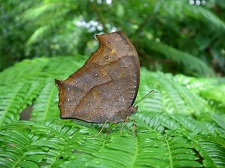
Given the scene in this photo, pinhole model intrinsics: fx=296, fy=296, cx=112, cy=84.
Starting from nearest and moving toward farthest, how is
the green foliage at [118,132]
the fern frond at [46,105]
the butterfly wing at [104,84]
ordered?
the green foliage at [118,132]
the butterfly wing at [104,84]
the fern frond at [46,105]

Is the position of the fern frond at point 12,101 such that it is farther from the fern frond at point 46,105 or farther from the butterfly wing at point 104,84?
the butterfly wing at point 104,84

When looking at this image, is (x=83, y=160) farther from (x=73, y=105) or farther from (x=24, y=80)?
(x=24, y=80)

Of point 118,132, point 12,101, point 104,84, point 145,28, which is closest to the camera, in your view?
point 118,132

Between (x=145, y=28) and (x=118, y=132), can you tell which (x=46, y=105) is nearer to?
(x=118, y=132)

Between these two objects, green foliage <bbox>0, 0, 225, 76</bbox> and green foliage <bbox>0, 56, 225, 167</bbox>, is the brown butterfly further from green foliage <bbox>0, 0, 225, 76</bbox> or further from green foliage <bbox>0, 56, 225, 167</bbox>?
green foliage <bbox>0, 0, 225, 76</bbox>

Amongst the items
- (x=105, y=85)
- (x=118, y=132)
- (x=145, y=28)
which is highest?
(x=145, y=28)

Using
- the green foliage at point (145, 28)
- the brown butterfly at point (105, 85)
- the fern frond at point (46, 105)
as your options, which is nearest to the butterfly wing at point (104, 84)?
the brown butterfly at point (105, 85)

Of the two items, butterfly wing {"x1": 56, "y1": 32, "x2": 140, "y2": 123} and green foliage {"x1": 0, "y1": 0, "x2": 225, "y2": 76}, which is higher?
green foliage {"x1": 0, "y1": 0, "x2": 225, "y2": 76}

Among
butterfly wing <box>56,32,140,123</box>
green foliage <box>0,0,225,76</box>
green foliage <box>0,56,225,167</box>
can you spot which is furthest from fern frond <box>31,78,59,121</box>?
green foliage <box>0,0,225,76</box>

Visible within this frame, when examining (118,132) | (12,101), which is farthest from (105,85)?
(12,101)
